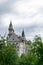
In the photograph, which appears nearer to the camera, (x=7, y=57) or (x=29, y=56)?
(x=7, y=57)

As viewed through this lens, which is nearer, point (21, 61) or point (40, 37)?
point (40, 37)

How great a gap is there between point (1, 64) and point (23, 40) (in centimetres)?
7578

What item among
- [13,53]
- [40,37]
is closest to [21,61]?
[13,53]

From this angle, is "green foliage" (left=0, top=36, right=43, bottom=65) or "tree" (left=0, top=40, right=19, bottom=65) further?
"tree" (left=0, top=40, right=19, bottom=65)

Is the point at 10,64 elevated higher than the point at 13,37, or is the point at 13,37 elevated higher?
the point at 13,37

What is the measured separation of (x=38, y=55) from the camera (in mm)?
31234

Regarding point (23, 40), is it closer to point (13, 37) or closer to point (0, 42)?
point (13, 37)

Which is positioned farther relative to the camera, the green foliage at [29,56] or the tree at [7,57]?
the tree at [7,57]

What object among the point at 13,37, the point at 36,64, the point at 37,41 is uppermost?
the point at 13,37

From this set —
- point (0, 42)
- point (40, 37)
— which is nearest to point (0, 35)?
point (0, 42)

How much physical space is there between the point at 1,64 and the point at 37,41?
193 inches

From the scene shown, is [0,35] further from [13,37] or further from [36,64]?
[13,37]

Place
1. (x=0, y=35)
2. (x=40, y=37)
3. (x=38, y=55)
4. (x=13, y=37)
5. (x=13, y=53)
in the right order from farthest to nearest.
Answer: (x=13, y=37) → (x=0, y=35) → (x=13, y=53) → (x=40, y=37) → (x=38, y=55)

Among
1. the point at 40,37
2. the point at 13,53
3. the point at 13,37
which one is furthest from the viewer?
the point at 13,37
